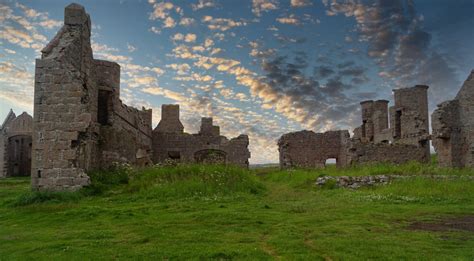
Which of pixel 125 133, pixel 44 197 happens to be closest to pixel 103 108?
pixel 125 133

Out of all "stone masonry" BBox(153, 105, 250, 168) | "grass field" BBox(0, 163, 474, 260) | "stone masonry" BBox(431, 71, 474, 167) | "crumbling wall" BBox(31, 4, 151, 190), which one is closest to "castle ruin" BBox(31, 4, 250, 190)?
"crumbling wall" BBox(31, 4, 151, 190)

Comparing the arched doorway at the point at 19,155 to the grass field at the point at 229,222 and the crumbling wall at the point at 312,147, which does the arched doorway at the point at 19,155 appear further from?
the grass field at the point at 229,222

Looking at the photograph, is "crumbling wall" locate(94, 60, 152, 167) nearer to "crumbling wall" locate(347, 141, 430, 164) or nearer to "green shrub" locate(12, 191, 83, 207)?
"green shrub" locate(12, 191, 83, 207)

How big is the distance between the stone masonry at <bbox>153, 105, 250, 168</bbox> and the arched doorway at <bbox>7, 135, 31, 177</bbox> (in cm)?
1466

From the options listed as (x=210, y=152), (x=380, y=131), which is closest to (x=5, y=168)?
(x=210, y=152)

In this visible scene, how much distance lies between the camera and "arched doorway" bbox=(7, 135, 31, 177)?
33.3 m

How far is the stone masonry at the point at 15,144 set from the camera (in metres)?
32.4

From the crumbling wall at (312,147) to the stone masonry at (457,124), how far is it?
6864mm

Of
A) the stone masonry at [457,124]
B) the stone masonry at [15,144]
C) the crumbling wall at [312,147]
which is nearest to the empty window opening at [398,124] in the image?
the crumbling wall at [312,147]

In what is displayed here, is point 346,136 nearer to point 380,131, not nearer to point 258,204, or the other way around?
point 380,131

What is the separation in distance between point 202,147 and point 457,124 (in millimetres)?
16996

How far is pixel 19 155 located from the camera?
34312 millimetres

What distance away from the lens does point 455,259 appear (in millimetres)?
4812

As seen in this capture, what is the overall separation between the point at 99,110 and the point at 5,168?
68.8 ft
